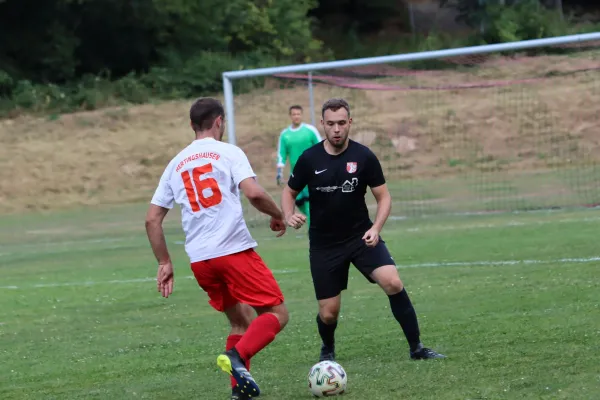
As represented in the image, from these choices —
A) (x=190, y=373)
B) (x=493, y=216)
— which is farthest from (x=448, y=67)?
(x=190, y=373)

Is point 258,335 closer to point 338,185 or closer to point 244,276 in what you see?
point 244,276

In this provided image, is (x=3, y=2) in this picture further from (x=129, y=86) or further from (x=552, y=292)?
(x=552, y=292)

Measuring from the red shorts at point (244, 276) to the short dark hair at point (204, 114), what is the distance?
2.61 ft

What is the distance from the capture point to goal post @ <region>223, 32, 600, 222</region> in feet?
75.8

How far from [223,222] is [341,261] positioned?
47.2 inches

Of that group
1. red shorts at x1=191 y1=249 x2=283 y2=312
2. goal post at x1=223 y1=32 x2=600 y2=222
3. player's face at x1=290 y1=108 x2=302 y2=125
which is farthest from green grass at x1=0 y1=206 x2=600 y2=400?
goal post at x1=223 y1=32 x2=600 y2=222

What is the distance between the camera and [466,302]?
1034cm

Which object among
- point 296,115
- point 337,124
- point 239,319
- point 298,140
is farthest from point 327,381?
point 298,140

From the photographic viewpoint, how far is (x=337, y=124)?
24.5 ft

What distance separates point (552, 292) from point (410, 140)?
2129 centimetres

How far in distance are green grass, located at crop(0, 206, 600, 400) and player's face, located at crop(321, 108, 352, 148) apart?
1.55 meters

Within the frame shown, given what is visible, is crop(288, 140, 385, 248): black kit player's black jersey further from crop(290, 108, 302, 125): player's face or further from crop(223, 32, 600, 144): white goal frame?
crop(223, 32, 600, 144): white goal frame

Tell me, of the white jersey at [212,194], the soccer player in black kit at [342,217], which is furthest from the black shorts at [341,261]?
the white jersey at [212,194]

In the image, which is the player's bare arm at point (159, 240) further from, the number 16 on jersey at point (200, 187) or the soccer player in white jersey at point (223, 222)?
the number 16 on jersey at point (200, 187)
